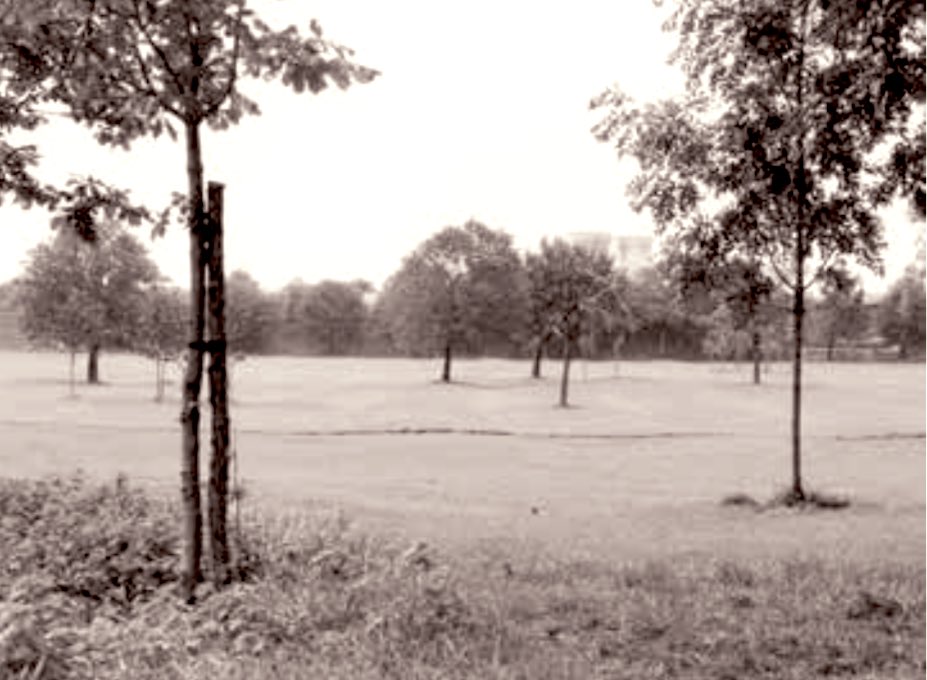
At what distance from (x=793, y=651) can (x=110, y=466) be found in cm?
3203

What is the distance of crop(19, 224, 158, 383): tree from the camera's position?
90.4m

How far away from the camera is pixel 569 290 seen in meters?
93.6

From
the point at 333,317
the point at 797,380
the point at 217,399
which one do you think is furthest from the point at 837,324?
the point at 217,399

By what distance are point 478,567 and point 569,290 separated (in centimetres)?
8096

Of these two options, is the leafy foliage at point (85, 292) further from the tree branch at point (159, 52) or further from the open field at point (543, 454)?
the tree branch at point (159, 52)

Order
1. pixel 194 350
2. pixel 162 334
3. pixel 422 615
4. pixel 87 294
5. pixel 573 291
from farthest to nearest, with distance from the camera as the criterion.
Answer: pixel 573 291 → pixel 87 294 → pixel 162 334 → pixel 194 350 → pixel 422 615

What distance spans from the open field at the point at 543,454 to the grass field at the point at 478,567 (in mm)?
206

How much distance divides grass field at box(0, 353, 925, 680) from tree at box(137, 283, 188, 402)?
1078 inches

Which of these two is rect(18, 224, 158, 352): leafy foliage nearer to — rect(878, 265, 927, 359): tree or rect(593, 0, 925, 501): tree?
rect(593, 0, 925, 501): tree

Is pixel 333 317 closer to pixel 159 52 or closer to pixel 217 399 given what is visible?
pixel 217 399

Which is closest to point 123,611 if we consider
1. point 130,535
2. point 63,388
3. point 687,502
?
point 130,535

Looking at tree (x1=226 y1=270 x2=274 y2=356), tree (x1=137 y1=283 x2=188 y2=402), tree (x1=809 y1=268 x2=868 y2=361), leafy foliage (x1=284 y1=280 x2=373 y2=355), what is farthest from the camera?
leafy foliage (x1=284 y1=280 x2=373 y2=355)

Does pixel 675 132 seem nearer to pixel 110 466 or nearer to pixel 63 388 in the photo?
pixel 110 466

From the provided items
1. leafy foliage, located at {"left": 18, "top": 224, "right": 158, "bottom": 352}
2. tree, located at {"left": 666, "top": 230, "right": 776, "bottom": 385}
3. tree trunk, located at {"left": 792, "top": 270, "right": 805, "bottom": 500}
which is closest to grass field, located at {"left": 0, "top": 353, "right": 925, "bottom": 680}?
tree trunk, located at {"left": 792, "top": 270, "right": 805, "bottom": 500}
